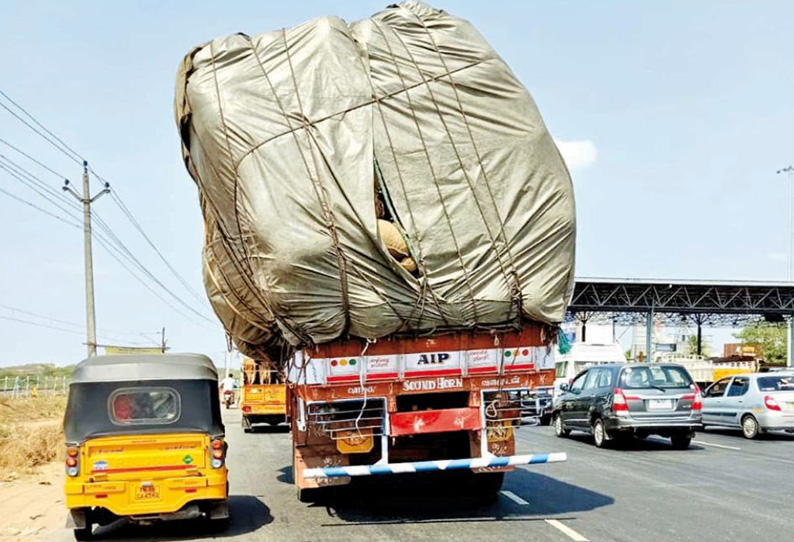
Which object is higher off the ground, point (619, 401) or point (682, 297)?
point (682, 297)

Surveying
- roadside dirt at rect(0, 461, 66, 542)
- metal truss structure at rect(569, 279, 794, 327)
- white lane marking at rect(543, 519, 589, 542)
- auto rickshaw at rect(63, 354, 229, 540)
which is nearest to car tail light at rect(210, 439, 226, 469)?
auto rickshaw at rect(63, 354, 229, 540)

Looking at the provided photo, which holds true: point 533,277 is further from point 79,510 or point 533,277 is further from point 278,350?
point 79,510

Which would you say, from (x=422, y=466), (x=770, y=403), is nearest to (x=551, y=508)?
(x=422, y=466)

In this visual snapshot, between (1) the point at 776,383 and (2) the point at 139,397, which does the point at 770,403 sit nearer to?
(1) the point at 776,383

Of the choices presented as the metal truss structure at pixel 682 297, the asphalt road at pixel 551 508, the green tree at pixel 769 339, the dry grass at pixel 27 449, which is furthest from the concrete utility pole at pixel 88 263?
the green tree at pixel 769 339

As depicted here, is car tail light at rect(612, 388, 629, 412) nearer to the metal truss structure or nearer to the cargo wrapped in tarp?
the cargo wrapped in tarp

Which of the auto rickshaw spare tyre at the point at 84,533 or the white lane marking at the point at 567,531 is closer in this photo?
the white lane marking at the point at 567,531

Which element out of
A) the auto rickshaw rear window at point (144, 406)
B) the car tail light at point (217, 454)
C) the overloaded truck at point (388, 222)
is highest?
the overloaded truck at point (388, 222)

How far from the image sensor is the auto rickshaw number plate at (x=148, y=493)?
8930mm

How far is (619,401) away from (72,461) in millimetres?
10927

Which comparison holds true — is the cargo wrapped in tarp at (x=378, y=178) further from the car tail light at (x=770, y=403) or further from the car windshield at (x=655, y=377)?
the car tail light at (x=770, y=403)

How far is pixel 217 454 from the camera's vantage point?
9234mm

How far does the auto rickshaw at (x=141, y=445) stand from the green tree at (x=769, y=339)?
3205 inches

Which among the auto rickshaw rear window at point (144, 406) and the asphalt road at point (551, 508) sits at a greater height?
the auto rickshaw rear window at point (144, 406)
